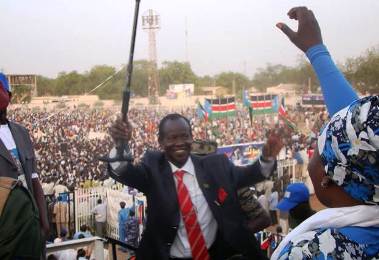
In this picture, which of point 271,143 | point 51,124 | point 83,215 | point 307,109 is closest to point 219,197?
point 271,143

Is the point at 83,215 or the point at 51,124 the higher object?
the point at 51,124

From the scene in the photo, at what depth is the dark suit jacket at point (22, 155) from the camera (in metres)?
2.25

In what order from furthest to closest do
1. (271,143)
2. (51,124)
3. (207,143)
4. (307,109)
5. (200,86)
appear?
(200,86) < (307,109) < (51,124) < (207,143) < (271,143)

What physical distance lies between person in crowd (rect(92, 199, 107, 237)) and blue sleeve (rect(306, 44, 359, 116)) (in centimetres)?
1008

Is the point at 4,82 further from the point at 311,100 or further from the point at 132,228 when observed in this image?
the point at 311,100

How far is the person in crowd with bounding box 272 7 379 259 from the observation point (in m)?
0.92

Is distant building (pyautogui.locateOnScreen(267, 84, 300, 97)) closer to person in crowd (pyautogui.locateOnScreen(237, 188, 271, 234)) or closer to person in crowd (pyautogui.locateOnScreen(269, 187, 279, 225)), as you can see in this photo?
person in crowd (pyautogui.locateOnScreen(269, 187, 279, 225))

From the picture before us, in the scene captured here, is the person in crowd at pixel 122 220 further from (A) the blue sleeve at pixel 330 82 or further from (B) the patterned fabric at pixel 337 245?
(B) the patterned fabric at pixel 337 245

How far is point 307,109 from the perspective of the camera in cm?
3081

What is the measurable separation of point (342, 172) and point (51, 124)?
21.4 m

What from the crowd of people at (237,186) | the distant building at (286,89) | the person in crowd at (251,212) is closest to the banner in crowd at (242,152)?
the crowd of people at (237,186)

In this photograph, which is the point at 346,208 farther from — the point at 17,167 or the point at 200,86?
the point at 200,86

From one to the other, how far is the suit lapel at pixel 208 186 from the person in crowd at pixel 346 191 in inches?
48.7

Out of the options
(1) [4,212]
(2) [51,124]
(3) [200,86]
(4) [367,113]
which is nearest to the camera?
(4) [367,113]
